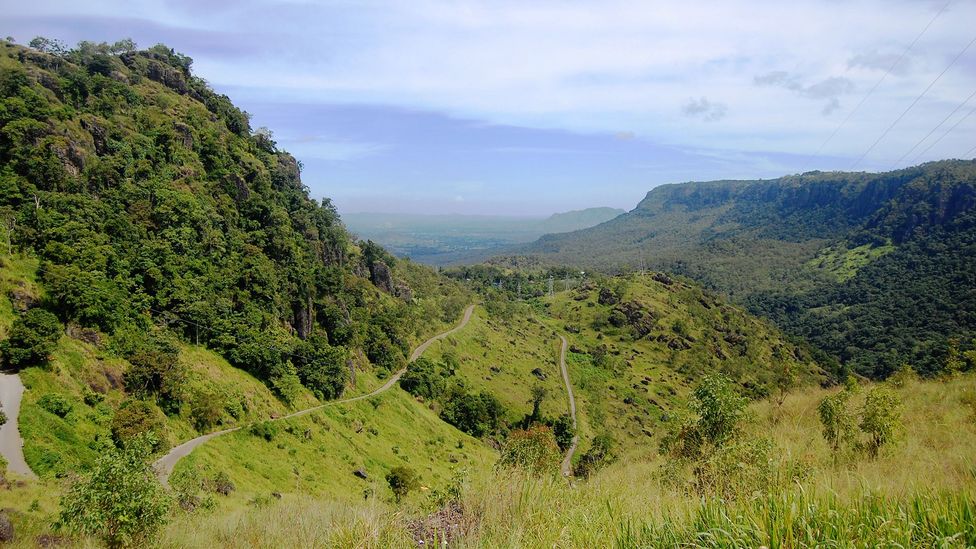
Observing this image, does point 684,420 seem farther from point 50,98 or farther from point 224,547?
point 50,98

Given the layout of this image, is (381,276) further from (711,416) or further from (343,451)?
(711,416)

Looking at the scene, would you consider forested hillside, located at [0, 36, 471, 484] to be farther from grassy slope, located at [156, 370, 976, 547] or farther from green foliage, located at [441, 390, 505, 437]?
grassy slope, located at [156, 370, 976, 547]

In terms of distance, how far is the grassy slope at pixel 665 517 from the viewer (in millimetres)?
4312

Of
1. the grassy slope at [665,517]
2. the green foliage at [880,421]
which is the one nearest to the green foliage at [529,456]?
the grassy slope at [665,517]

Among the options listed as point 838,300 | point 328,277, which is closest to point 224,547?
point 328,277

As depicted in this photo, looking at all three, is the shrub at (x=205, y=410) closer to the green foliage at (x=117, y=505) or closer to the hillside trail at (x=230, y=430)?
the hillside trail at (x=230, y=430)

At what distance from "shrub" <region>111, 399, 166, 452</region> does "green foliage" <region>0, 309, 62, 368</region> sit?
18.0 ft

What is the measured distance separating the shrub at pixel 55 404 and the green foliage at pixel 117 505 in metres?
21.0

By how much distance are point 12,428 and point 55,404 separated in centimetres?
308

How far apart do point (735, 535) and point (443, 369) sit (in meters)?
74.0

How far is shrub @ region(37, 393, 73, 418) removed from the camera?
28.0 m

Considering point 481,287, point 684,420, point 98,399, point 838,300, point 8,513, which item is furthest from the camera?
point 838,300

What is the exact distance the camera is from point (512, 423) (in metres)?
73.0

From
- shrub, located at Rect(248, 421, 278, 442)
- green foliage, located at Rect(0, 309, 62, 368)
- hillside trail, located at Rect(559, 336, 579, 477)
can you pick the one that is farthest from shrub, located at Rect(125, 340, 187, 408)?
hillside trail, located at Rect(559, 336, 579, 477)
